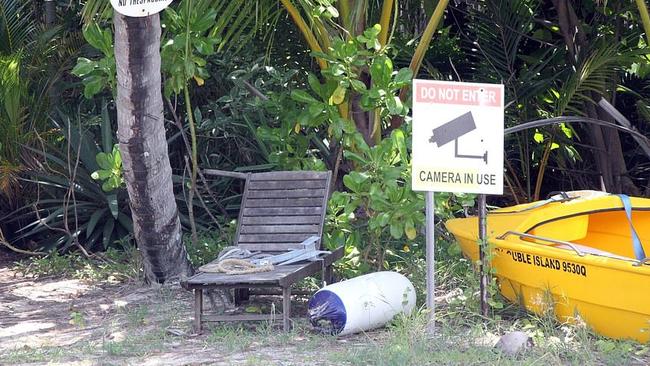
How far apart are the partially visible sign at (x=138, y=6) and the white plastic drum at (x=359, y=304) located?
82.5 inches

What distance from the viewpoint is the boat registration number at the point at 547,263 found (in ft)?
18.7

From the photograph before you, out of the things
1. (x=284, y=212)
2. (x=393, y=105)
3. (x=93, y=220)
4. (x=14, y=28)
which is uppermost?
(x=14, y=28)

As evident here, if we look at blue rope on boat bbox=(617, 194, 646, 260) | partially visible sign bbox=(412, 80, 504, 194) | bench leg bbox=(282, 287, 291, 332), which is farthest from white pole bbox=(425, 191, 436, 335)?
blue rope on boat bbox=(617, 194, 646, 260)

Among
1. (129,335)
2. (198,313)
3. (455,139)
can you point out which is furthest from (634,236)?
(129,335)

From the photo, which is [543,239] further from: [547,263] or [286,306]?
[286,306]

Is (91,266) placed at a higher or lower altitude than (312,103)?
lower

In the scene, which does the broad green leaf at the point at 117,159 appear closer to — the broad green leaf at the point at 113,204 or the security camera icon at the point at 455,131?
the broad green leaf at the point at 113,204

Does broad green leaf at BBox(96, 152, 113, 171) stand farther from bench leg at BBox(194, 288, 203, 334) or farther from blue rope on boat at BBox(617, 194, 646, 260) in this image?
blue rope on boat at BBox(617, 194, 646, 260)

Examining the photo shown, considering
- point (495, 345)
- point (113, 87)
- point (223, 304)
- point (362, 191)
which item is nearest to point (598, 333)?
point (495, 345)

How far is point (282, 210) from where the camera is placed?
7094mm

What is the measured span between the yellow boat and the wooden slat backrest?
102cm

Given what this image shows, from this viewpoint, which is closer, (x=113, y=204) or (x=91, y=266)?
(x=91, y=266)

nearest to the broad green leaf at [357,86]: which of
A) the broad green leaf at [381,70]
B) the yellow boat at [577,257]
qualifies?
the broad green leaf at [381,70]

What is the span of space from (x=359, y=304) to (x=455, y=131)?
1253 millimetres
